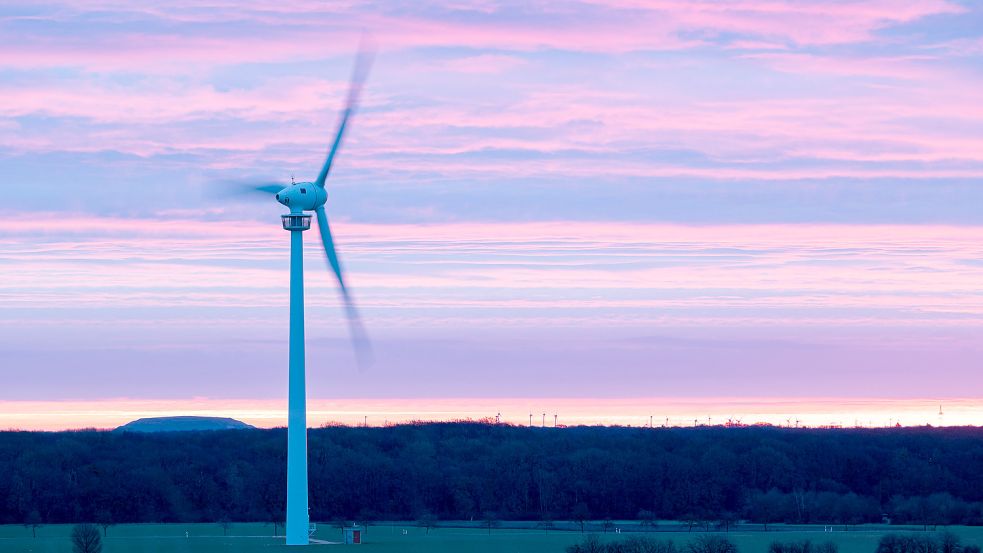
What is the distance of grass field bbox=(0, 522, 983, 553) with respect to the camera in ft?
286

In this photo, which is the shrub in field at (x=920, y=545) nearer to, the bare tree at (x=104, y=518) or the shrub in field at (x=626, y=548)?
the shrub in field at (x=626, y=548)

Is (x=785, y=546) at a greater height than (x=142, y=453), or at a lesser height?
lesser

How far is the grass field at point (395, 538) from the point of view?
286 ft

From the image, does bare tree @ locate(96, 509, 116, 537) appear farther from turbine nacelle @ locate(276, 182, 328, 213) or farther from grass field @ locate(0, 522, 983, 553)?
turbine nacelle @ locate(276, 182, 328, 213)

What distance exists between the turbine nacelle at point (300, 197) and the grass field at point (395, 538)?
55.2 feet

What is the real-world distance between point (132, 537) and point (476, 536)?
20.9 meters

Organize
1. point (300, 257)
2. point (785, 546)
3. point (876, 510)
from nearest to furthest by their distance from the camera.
→ point (300, 257) → point (785, 546) → point (876, 510)

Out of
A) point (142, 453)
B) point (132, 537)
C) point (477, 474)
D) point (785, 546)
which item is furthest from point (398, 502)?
point (785, 546)

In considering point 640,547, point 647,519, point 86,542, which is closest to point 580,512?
point 647,519

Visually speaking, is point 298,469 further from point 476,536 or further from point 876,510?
point 876,510

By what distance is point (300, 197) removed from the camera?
73.3 m

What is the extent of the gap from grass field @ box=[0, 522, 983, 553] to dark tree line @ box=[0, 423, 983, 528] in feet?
42.1

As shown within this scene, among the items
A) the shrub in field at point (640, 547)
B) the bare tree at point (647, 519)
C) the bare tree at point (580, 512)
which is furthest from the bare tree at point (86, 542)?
the bare tree at point (580, 512)

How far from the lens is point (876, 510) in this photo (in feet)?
451
